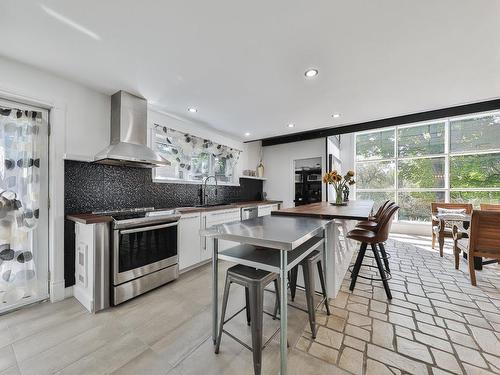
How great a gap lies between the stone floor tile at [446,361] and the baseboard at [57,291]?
335cm

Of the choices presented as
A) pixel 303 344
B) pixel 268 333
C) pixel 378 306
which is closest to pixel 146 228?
pixel 268 333

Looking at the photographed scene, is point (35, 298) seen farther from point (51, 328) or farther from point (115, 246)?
point (115, 246)

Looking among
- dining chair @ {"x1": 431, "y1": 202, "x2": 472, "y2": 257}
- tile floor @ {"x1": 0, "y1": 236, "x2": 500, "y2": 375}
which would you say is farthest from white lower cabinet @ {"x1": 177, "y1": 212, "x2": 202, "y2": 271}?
dining chair @ {"x1": 431, "y1": 202, "x2": 472, "y2": 257}

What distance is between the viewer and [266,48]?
5.98ft

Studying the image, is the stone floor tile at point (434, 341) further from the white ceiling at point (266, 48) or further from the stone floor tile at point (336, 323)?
the white ceiling at point (266, 48)

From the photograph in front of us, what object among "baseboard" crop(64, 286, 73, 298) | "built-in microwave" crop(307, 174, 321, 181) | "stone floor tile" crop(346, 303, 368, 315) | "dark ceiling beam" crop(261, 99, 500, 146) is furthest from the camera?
"built-in microwave" crop(307, 174, 321, 181)

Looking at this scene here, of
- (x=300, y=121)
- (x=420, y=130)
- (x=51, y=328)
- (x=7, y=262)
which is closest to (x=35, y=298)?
(x=7, y=262)

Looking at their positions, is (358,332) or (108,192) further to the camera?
(108,192)

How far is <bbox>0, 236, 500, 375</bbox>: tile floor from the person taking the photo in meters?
1.37

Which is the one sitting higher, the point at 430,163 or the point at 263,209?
the point at 430,163

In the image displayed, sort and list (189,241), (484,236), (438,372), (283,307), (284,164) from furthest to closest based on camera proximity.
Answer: (284,164) < (189,241) < (484,236) < (438,372) < (283,307)

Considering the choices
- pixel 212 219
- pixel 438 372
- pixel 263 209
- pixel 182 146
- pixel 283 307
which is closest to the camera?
pixel 283 307

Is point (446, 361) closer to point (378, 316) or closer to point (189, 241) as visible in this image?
point (378, 316)

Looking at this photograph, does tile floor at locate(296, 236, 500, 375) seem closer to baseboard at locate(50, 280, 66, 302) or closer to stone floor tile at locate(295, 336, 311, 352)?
stone floor tile at locate(295, 336, 311, 352)
